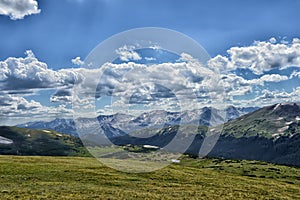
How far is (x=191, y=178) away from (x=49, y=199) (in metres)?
36.1

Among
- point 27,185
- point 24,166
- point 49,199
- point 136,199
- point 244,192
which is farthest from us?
point 24,166

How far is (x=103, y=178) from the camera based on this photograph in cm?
5562

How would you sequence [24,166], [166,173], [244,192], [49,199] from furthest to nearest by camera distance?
[166,173] → [24,166] → [244,192] → [49,199]

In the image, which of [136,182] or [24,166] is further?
[24,166]

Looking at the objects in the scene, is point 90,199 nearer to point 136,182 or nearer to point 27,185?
point 27,185

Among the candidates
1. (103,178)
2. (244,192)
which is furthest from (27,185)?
(244,192)

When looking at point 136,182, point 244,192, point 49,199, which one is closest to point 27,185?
point 49,199

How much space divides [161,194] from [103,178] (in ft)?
49.3

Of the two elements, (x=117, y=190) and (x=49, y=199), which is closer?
(x=49, y=199)

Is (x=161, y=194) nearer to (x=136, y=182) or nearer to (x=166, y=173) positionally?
(x=136, y=182)

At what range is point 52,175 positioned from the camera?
180ft

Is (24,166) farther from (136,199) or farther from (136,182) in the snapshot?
(136,199)

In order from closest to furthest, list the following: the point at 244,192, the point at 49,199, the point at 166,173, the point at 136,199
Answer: the point at 49,199 → the point at 136,199 → the point at 244,192 → the point at 166,173

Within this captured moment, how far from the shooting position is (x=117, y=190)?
149 ft
